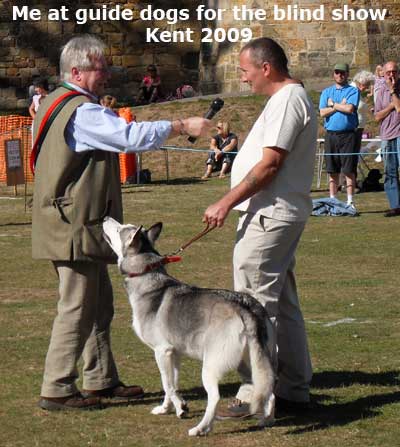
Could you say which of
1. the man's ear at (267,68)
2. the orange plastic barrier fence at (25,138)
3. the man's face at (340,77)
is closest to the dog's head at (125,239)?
the man's ear at (267,68)

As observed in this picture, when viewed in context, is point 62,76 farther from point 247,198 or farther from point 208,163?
point 208,163

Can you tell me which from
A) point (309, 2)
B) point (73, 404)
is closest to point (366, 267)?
point (73, 404)

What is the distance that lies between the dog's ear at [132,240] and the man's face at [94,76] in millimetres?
909

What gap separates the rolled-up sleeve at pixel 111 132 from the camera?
7.32 metres

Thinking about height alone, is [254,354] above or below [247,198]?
below

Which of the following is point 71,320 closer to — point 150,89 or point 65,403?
point 65,403

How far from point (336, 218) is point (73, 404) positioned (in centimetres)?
1058

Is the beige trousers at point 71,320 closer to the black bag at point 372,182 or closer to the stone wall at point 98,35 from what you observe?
the black bag at point 372,182

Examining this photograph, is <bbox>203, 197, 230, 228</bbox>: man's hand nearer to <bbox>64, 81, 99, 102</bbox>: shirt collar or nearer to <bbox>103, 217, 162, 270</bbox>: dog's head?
<bbox>103, 217, 162, 270</bbox>: dog's head

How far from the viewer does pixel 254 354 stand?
273 inches

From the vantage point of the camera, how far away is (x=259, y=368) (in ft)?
22.7

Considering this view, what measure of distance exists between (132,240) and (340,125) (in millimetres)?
12285

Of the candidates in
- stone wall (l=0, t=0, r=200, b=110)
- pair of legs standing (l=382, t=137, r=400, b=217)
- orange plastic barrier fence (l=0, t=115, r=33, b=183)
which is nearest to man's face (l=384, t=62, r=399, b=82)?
pair of legs standing (l=382, t=137, r=400, b=217)

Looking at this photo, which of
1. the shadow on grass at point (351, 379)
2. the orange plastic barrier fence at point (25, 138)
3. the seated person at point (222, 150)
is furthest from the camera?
the seated person at point (222, 150)
